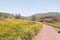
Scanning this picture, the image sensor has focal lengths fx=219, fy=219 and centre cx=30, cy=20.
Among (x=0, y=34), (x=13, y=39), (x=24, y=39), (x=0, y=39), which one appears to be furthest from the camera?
(x=24, y=39)

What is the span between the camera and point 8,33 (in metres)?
14.6

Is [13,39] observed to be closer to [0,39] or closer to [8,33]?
[0,39]

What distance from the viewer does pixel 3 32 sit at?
572 inches

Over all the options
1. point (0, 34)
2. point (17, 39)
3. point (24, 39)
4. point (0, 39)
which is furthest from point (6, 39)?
point (24, 39)

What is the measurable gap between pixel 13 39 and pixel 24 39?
120 inches

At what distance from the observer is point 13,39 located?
1262 cm

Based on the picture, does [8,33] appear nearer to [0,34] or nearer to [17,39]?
[0,34]

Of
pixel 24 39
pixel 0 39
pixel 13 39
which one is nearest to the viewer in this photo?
pixel 0 39

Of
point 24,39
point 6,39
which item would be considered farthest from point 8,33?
point 6,39

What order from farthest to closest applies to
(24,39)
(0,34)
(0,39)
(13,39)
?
1. (24,39)
2. (0,34)
3. (13,39)
4. (0,39)

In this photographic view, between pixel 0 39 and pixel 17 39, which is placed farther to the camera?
pixel 17 39

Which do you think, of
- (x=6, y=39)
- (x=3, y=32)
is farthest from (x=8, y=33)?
(x=6, y=39)

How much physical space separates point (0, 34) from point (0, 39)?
2.36 meters

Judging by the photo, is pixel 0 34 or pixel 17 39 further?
pixel 0 34
